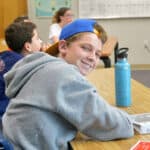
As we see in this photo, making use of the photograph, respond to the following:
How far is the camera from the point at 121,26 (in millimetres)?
6621

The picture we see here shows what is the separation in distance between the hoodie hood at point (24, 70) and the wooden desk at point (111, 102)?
0.95 feet

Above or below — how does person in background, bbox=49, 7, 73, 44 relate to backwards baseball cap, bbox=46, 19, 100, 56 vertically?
below

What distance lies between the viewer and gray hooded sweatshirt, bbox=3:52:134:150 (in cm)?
127

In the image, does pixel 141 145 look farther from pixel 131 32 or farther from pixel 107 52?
pixel 131 32

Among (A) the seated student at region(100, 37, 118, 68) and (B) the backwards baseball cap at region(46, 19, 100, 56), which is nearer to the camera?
(B) the backwards baseball cap at region(46, 19, 100, 56)

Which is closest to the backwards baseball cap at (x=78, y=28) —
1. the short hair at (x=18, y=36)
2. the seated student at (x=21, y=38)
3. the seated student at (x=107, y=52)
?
the seated student at (x=21, y=38)

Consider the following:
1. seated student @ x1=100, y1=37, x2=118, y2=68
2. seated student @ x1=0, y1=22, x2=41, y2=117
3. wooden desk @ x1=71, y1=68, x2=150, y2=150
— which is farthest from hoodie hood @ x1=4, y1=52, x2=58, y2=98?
seated student @ x1=100, y1=37, x2=118, y2=68

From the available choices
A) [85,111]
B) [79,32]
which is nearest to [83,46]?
[79,32]

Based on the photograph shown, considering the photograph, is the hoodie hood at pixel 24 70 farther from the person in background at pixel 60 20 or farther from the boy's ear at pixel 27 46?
the person in background at pixel 60 20

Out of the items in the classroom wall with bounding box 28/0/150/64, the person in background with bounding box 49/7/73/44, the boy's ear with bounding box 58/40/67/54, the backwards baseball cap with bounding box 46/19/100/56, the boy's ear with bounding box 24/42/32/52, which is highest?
the backwards baseball cap with bounding box 46/19/100/56

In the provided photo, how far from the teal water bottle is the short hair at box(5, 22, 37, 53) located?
1109 millimetres

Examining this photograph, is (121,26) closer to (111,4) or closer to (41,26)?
(111,4)

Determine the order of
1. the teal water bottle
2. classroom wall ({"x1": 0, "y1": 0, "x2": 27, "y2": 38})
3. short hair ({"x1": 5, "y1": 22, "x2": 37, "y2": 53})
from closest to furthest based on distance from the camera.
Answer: the teal water bottle → short hair ({"x1": 5, "y1": 22, "x2": 37, "y2": 53}) → classroom wall ({"x1": 0, "y1": 0, "x2": 27, "y2": 38})

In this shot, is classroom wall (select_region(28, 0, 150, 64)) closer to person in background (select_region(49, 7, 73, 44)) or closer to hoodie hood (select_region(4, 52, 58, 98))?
person in background (select_region(49, 7, 73, 44))
